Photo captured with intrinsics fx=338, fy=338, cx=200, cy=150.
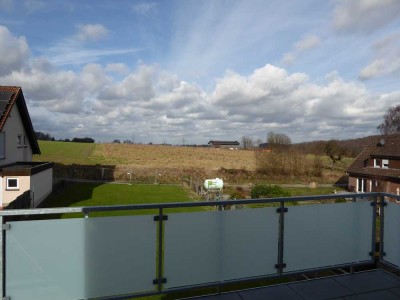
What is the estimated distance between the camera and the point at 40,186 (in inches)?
742

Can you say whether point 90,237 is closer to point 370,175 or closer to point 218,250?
point 218,250

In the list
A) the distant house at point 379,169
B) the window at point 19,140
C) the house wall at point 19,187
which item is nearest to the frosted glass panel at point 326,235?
the house wall at point 19,187

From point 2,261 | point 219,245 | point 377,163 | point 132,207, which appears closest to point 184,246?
point 219,245

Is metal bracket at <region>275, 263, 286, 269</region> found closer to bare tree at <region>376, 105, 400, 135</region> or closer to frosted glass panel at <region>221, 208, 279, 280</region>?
frosted glass panel at <region>221, 208, 279, 280</region>

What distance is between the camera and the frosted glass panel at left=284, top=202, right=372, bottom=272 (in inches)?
156

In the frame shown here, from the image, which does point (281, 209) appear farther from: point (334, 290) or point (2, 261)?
point (2, 261)

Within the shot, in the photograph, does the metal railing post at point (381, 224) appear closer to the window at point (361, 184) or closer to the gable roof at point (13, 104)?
the gable roof at point (13, 104)

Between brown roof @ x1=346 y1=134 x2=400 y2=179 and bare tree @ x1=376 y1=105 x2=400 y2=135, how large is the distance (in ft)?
49.7

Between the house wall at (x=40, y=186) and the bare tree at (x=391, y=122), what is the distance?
1664 inches

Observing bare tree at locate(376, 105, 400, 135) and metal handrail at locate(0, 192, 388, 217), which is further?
bare tree at locate(376, 105, 400, 135)

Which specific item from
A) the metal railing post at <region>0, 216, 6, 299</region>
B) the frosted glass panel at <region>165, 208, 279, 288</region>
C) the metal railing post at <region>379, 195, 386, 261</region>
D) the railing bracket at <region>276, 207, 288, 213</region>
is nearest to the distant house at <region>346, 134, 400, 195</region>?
the metal railing post at <region>379, 195, 386, 261</region>

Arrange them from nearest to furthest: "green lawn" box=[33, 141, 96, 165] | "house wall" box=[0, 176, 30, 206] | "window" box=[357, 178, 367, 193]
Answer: "house wall" box=[0, 176, 30, 206], "window" box=[357, 178, 367, 193], "green lawn" box=[33, 141, 96, 165]

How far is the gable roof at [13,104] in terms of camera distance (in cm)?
1745

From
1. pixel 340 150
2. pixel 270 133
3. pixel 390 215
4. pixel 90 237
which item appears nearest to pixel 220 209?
pixel 90 237
